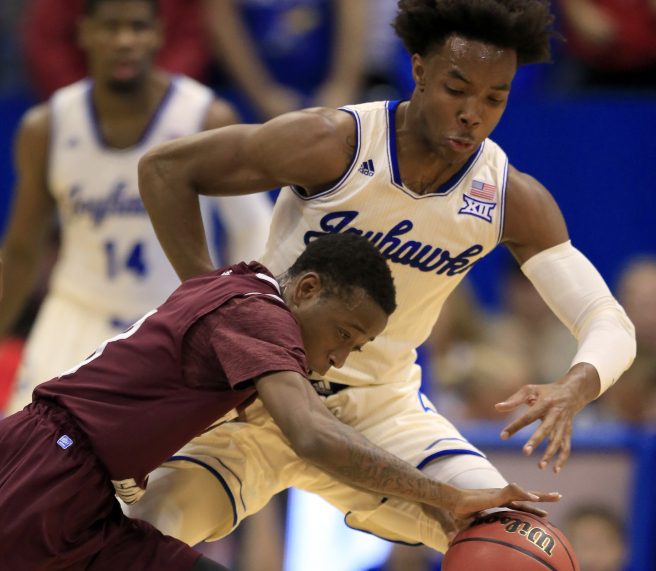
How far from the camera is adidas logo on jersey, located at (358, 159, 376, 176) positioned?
4844 millimetres

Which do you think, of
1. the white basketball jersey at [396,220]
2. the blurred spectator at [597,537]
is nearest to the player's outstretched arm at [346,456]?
the white basketball jersey at [396,220]

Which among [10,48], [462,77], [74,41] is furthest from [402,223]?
[10,48]

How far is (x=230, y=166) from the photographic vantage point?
15.9 ft

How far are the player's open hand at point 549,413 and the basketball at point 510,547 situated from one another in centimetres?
21

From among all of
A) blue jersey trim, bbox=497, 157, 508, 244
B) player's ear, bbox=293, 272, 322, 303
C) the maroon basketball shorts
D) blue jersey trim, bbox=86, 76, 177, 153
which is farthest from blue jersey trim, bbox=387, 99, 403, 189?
blue jersey trim, bbox=86, 76, 177, 153

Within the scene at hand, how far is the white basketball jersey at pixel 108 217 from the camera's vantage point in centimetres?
669

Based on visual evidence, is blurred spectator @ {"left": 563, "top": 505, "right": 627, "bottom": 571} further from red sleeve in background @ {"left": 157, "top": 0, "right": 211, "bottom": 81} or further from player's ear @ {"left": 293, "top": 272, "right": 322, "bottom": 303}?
red sleeve in background @ {"left": 157, "top": 0, "right": 211, "bottom": 81}

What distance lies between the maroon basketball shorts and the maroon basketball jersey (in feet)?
0.19

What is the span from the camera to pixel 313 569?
23.4 feet

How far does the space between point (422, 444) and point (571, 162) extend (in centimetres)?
440

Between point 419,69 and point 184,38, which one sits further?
point 184,38

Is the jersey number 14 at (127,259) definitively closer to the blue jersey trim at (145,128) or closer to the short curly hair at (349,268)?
the blue jersey trim at (145,128)

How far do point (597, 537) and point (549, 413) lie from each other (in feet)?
9.21

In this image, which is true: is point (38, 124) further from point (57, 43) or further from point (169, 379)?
point (169, 379)
